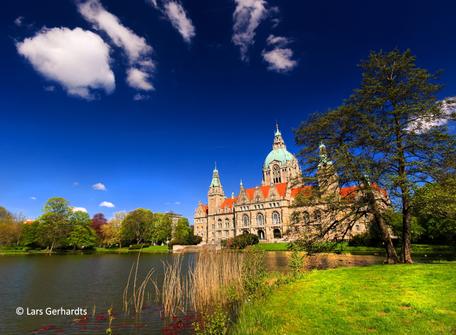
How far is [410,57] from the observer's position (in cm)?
1608

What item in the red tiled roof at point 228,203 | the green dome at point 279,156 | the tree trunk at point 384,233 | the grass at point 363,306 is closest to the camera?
the grass at point 363,306

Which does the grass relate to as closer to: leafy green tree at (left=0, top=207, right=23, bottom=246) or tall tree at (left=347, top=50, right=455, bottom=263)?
tall tree at (left=347, top=50, right=455, bottom=263)

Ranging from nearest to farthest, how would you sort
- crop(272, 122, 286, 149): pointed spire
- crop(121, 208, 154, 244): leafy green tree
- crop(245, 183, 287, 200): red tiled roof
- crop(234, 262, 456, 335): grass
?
1. crop(234, 262, 456, 335): grass
2. crop(121, 208, 154, 244): leafy green tree
3. crop(245, 183, 287, 200): red tiled roof
4. crop(272, 122, 286, 149): pointed spire

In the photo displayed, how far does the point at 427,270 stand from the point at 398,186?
154 inches

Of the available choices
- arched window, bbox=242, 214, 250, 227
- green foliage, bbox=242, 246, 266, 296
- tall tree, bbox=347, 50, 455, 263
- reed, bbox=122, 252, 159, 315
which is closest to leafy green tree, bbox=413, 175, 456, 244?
tall tree, bbox=347, 50, 455, 263

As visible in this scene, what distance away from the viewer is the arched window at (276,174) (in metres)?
90.4

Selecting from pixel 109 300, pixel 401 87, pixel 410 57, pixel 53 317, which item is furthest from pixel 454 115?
pixel 53 317

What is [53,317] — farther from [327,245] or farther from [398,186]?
[398,186]

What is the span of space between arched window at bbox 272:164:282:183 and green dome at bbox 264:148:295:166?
96.7 inches

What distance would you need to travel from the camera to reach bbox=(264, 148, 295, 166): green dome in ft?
302

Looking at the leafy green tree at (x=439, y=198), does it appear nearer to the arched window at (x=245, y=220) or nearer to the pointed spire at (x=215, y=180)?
the arched window at (x=245, y=220)

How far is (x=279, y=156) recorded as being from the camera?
307ft

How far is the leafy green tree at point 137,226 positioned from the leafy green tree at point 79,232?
10.0 metres

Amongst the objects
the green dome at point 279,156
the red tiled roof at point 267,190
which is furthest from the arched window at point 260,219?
the green dome at point 279,156
